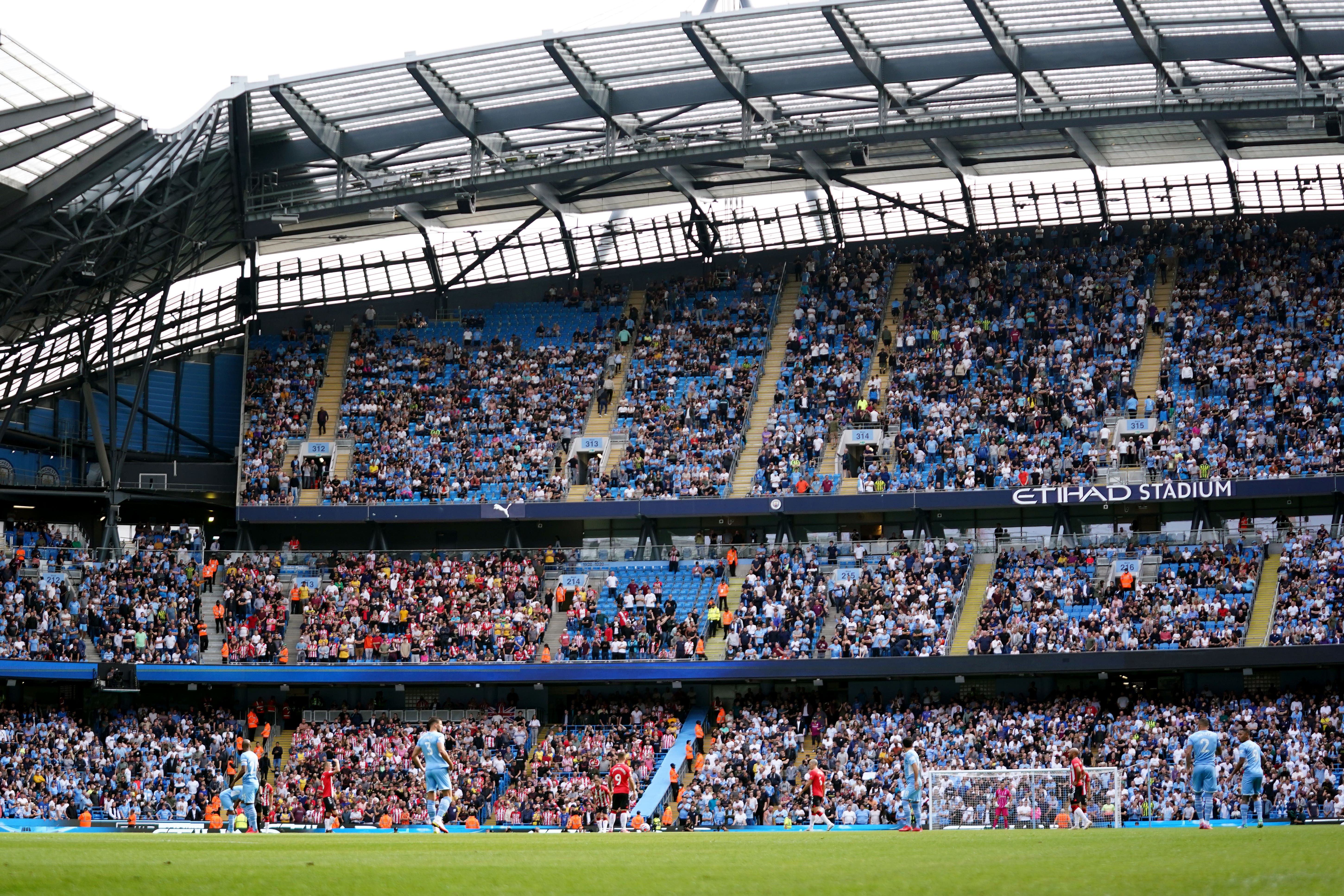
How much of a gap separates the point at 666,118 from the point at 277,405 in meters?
21.9

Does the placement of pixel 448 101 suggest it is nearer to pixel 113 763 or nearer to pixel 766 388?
pixel 766 388

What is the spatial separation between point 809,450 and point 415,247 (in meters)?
19.6

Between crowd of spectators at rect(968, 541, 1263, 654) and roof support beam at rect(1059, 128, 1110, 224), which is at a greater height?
roof support beam at rect(1059, 128, 1110, 224)

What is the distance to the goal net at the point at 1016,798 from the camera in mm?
31719

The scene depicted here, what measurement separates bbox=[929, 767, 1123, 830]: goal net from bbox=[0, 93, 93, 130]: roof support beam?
1062 inches

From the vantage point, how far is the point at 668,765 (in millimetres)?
41906

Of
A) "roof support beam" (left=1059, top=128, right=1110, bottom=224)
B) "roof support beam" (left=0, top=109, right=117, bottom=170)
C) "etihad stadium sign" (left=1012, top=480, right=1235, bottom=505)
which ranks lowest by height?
"etihad stadium sign" (left=1012, top=480, right=1235, bottom=505)

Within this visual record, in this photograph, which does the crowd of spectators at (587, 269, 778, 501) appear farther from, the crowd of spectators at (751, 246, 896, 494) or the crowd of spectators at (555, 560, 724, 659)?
the crowd of spectators at (555, 560, 724, 659)

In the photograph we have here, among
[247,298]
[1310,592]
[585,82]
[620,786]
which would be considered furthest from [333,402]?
[1310,592]

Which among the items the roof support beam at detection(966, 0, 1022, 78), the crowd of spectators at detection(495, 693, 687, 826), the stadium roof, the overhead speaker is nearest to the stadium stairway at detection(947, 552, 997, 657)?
the crowd of spectators at detection(495, 693, 687, 826)

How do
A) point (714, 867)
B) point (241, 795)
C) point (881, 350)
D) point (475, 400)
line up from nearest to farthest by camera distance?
point (714, 867), point (241, 795), point (881, 350), point (475, 400)

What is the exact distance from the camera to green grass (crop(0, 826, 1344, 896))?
11.0 m

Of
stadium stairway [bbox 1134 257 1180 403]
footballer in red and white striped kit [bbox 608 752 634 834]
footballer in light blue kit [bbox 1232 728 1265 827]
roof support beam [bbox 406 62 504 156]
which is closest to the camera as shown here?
footballer in light blue kit [bbox 1232 728 1265 827]

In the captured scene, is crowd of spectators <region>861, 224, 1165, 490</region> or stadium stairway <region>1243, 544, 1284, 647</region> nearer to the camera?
stadium stairway <region>1243, 544, 1284, 647</region>
